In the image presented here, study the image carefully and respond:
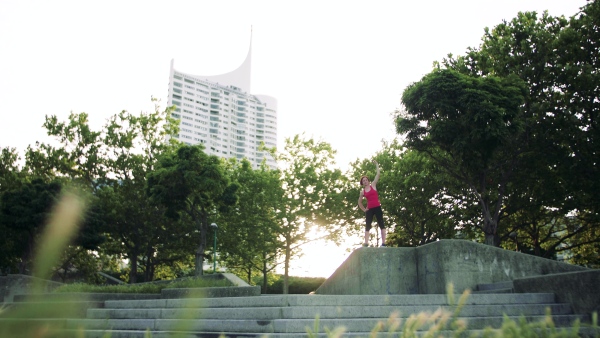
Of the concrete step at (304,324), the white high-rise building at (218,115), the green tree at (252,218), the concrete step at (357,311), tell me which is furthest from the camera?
the white high-rise building at (218,115)

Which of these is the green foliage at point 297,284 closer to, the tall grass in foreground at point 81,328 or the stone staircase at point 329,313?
the stone staircase at point 329,313

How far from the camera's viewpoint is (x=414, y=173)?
30938mm

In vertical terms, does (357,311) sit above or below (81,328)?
below

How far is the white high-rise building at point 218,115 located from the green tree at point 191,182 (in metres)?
126

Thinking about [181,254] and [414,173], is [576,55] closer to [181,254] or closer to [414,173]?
[414,173]

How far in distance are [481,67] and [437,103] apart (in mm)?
5060

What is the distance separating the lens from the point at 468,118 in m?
21.3

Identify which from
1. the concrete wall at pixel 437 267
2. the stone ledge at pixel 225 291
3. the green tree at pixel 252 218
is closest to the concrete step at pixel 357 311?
the concrete wall at pixel 437 267

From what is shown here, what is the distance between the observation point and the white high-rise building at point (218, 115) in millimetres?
160200

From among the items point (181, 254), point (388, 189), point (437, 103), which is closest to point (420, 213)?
point (388, 189)

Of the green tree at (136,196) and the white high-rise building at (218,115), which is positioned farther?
the white high-rise building at (218,115)

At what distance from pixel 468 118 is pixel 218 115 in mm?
150031

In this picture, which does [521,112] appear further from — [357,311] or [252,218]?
[252,218]

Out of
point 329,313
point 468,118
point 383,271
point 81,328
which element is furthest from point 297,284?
point 81,328
